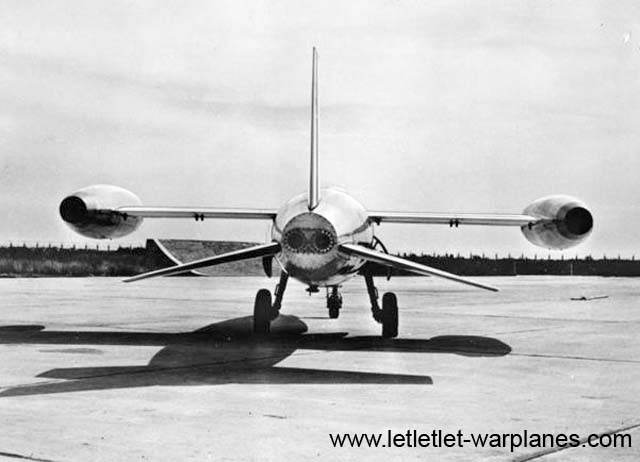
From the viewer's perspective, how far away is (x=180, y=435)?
677 centimetres

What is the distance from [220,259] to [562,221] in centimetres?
715

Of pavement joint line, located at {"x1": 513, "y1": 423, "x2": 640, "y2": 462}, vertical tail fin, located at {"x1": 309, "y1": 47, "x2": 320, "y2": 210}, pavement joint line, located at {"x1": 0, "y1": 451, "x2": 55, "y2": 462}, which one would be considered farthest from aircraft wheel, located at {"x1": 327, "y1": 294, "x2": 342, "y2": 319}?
pavement joint line, located at {"x1": 0, "y1": 451, "x2": 55, "y2": 462}

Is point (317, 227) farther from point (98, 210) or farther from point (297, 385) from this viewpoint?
point (98, 210)

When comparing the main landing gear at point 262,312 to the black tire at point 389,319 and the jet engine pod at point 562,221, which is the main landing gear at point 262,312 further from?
the jet engine pod at point 562,221

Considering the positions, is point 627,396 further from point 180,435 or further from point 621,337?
point 621,337

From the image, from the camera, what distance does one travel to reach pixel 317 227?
514 inches

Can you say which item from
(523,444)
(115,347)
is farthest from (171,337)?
(523,444)

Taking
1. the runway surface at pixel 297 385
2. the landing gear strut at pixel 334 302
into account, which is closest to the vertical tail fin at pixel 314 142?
the runway surface at pixel 297 385

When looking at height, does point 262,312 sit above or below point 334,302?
above

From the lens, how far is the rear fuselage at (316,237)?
13078mm

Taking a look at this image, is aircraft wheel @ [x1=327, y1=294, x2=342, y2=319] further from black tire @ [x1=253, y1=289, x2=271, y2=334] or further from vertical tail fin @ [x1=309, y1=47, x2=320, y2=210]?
vertical tail fin @ [x1=309, y1=47, x2=320, y2=210]

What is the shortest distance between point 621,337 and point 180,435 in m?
11.2

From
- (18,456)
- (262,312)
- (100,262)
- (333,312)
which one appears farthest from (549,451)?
(100,262)

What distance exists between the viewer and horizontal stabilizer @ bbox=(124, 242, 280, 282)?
1246cm
